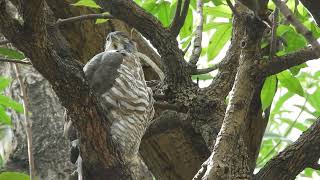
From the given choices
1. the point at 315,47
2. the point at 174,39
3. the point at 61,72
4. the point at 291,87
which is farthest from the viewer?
the point at 174,39

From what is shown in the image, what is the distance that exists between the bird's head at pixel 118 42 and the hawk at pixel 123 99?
0.19 meters

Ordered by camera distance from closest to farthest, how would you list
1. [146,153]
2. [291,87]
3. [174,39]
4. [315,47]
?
[315,47] < [291,87] < [174,39] < [146,153]

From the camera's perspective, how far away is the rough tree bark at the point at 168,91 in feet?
5.90

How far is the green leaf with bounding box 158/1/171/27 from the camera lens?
2.71 metres

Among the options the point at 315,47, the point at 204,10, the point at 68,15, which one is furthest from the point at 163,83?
the point at 315,47

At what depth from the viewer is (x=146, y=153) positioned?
122 inches

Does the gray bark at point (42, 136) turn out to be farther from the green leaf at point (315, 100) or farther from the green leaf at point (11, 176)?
the green leaf at point (11, 176)

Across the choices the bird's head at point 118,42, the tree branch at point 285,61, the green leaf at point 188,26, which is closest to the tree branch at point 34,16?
the tree branch at point 285,61

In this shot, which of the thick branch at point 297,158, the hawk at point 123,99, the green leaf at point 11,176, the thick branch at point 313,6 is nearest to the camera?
the thick branch at point 313,6

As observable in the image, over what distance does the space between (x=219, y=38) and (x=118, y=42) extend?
645 millimetres

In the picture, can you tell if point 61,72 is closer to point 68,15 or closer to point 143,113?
point 143,113

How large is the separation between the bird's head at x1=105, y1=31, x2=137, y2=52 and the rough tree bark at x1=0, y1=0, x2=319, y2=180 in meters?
0.26

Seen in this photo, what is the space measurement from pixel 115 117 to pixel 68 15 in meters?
0.80

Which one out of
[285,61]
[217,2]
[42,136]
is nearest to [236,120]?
[285,61]
